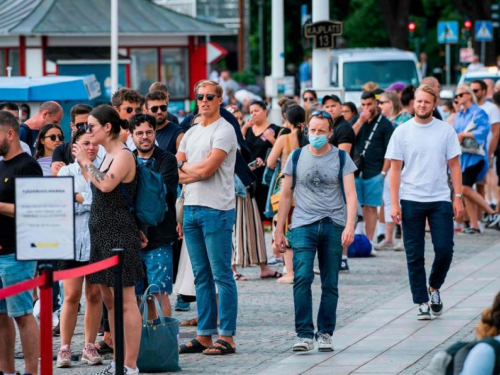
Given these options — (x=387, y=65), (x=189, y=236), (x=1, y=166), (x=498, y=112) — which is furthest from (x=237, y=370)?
(x=387, y=65)

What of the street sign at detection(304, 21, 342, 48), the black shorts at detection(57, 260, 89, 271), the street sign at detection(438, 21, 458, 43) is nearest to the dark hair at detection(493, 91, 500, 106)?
the street sign at detection(304, 21, 342, 48)

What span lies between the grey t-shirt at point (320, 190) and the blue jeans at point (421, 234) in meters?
1.27

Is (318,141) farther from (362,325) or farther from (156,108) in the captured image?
(362,325)

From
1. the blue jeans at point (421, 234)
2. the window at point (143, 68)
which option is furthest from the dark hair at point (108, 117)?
the window at point (143, 68)

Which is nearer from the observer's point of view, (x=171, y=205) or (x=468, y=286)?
(x=171, y=205)

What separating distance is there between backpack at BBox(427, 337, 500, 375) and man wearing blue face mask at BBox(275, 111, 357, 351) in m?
4.03

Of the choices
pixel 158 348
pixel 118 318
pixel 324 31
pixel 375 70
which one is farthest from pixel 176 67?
pixel 118 318

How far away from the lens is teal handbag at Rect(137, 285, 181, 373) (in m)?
8.58

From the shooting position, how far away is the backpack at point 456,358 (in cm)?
504

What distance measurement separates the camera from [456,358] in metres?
5.09

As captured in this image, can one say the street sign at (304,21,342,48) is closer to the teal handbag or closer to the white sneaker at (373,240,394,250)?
the white sneaker at (373,240,394,250)

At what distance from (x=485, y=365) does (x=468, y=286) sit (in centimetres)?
747

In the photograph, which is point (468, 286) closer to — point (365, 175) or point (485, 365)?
point (365, 175)

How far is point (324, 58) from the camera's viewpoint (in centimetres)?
1933
